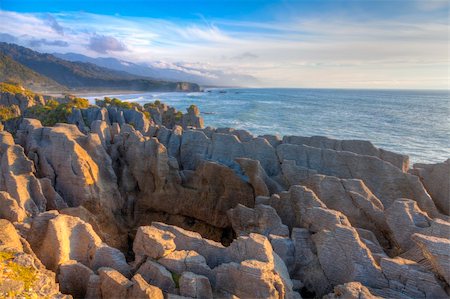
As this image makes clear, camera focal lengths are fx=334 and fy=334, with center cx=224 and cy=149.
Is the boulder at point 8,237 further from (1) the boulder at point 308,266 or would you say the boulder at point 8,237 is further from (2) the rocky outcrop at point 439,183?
(2) the rocky outcrop at point 439,183

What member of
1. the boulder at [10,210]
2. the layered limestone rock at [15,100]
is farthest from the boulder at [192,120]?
the boulder at [10,210]

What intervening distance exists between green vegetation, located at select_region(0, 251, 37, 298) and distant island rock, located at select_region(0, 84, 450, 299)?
5 cm

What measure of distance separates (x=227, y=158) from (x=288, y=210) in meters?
7.89

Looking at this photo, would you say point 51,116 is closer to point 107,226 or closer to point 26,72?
point 107,226

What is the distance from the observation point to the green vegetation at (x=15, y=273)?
25.6 ft

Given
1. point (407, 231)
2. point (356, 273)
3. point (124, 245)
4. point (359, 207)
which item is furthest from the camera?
point (124, 245)

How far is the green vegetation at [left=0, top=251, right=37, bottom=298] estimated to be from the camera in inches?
307

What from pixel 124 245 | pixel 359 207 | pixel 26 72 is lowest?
pixel 124 245

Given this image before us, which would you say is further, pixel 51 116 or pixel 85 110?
pixel 51 116

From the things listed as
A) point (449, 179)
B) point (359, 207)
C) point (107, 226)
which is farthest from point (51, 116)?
point (449, 179)

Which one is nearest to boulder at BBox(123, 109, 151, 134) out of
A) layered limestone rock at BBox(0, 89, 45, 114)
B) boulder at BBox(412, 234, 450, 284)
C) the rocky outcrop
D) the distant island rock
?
the distant island rock

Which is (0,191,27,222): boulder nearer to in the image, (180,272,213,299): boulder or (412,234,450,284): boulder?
(180,272,213,299): boulder

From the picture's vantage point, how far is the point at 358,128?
81.6 m

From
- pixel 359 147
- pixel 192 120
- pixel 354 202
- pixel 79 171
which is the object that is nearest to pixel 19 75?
pixel 192 120
